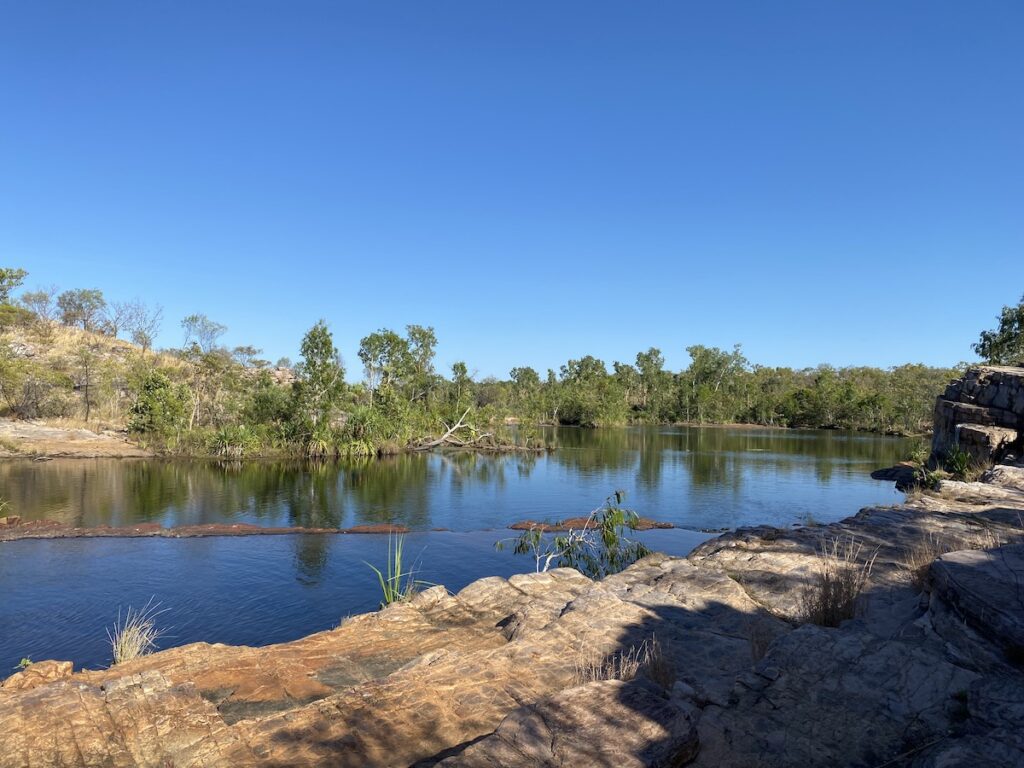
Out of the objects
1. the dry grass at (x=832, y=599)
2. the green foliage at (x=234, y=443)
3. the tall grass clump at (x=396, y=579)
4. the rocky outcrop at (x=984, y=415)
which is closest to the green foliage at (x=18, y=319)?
the green foliage at (x=234, y=443)

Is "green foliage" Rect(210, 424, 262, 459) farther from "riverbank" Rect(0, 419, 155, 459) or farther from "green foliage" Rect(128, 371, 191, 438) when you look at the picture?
"riverbank" Rect(0, 419, 155, 459)

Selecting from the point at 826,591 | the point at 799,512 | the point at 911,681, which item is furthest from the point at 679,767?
the point at 799,512

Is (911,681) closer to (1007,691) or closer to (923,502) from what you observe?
(1007,691)

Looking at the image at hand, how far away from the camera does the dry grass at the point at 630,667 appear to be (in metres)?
4.92

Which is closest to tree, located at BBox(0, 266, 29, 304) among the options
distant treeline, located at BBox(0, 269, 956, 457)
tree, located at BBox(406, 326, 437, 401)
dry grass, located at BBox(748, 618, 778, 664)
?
distant treeline, located at BBox(0, 269, 956, 457)

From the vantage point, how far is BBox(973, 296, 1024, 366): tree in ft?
139

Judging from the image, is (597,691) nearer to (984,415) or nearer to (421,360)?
(984,415)

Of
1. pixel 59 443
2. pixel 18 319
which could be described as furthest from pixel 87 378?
pixel 18 319

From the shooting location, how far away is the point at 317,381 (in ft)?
126

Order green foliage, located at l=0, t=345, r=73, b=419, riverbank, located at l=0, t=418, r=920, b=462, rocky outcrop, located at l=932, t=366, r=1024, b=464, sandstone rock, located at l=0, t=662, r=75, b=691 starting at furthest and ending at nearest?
1. green foliage, located at l=0, t=345, r=73, b=419
2. riverbank, located at l=0, t=418, r=920, b=462
3. rocky outcrop, located at l=932, t=366, r=1024, b=464
4. sandstone rock, located at l=0, t=662, r=75, b=691

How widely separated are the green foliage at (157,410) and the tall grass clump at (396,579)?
25.2m

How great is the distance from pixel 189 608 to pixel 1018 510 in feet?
54.1

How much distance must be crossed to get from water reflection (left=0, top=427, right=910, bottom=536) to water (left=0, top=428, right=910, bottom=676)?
0.38 ft

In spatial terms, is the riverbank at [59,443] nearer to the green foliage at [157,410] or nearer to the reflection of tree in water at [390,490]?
the green foliage at [157,410]
